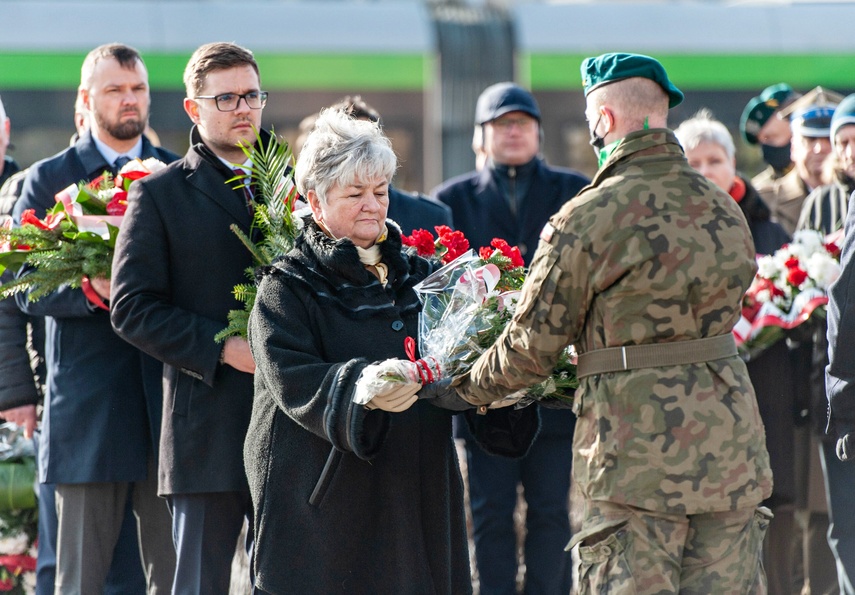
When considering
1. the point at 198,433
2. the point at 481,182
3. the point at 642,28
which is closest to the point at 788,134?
the point at 481,182

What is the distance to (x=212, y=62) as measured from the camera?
421 cm

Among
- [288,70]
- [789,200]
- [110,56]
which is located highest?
[288,70]

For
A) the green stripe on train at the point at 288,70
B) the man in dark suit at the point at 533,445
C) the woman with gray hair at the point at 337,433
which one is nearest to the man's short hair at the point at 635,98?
the woman with gray hair at the point at 337,433

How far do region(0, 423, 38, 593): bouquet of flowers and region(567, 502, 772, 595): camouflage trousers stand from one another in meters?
2.92

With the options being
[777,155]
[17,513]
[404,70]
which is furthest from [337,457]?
[404,70]

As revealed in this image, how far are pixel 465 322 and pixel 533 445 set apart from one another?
195 cm

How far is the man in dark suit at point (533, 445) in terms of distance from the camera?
5.19 metres

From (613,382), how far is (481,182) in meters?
3.05

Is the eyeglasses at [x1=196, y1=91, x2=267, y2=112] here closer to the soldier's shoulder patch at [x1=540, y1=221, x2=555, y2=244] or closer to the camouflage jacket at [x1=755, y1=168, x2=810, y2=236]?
the soldier's shoulder patch at [x1=540, y1=221, x2=555, y2=244]

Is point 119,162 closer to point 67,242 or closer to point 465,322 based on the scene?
point 67,242

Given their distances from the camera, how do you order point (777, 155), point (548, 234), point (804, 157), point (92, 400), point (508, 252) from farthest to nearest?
1. point (777, 155)
2. point (804, 157)
3. point (92, 400)
4. point (508, 252)
5. point (548, 234)

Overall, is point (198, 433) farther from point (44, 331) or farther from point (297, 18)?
point (297, 18)

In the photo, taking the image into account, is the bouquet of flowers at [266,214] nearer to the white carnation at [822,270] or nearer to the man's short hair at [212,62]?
the man's short hair at [212,62]

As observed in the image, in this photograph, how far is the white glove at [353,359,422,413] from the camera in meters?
3.20
